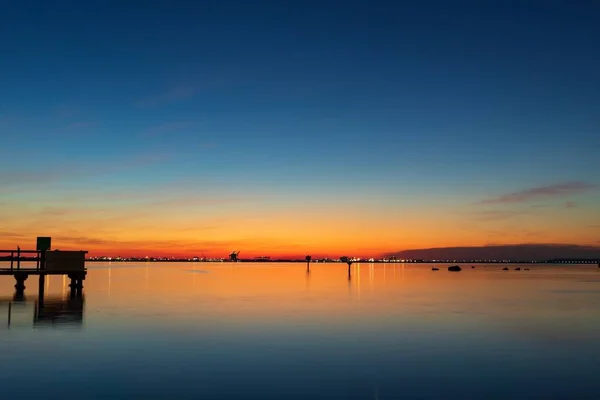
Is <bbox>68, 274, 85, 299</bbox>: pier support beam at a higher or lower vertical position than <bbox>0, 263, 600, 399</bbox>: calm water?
higher

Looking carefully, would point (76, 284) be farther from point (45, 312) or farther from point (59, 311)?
point (45, 312)

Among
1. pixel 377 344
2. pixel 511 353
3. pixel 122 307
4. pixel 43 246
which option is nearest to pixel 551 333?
pixel 511 353

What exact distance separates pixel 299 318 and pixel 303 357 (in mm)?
16991

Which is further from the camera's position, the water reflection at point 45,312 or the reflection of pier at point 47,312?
the reflection of pier at point 47,312

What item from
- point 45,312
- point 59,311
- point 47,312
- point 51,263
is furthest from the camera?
point 51,263

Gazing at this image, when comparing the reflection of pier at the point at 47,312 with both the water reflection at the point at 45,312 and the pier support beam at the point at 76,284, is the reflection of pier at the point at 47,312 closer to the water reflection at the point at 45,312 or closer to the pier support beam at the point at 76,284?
the water reflection at the point at 45,312

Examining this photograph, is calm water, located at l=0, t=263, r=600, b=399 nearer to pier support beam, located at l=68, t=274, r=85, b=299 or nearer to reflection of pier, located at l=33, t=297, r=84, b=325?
reflection of pier, located at l=33, t=297, r=84, b=325

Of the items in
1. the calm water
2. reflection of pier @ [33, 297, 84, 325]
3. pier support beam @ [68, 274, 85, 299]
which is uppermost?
pier support beam @ [68, 274, 85, 299]

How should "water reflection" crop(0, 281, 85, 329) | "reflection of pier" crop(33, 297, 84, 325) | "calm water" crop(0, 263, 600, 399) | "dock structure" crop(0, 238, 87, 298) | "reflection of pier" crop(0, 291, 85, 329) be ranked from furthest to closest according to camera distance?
"dock structure" crop(0, 238, 87, 298) < "reflection of pier" crop(33, 297, 84, 325) < "reflection of pier" crop(0, 291, 85, 329) < "water reflection" crop(0, 281, 85, 329) < "calm water" crop(0, 263, 600, 399)

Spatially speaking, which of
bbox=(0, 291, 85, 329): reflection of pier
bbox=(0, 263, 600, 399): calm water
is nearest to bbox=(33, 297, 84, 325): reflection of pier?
bbox=(0, 291, 85, 329): reflection of pier

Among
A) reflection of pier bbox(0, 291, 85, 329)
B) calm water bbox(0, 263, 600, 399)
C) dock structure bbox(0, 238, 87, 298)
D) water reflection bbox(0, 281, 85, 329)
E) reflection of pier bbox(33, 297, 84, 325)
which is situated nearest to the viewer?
calm water bbox(0, 263, 600, 399)

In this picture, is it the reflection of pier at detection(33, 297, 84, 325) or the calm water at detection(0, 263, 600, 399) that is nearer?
the calm water at detection(0, 263, 600, 399)

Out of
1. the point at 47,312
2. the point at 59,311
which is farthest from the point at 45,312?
the point at 59,311

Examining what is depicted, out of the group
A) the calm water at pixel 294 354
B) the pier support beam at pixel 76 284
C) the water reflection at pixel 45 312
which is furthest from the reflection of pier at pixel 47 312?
A: the pier support beam at pixel 76 284
